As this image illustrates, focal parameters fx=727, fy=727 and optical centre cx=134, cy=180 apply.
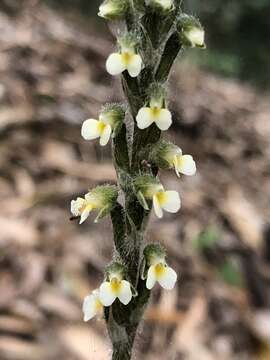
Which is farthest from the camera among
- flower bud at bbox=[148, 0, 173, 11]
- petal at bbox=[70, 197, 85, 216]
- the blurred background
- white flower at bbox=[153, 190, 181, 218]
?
the blurred background

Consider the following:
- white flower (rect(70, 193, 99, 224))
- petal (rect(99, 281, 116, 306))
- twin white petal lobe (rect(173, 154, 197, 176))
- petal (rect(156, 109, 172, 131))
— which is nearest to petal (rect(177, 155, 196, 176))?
twin white petal lobe (rect(173, 154, 197, 176))

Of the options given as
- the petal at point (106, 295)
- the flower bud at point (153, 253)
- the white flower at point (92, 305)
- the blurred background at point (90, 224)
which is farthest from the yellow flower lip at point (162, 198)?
the blurred background at point (90, 224)

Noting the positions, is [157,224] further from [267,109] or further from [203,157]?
[267,109]

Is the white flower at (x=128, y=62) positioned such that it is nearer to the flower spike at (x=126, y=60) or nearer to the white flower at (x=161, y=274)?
the flower spike at (x=126, y=60)

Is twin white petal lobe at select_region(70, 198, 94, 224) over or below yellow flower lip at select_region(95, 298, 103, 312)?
over

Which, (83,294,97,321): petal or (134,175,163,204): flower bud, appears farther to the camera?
(83,294,97,321): petal

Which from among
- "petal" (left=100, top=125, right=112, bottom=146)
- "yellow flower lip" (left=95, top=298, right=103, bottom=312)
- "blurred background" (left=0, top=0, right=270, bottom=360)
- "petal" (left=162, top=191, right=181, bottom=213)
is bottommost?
"yellow flower lip" (left=95, top=298, right=103, bottom=312)

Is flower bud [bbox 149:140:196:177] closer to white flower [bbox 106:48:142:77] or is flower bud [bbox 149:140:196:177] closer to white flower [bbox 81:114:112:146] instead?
white flower [bbox 81:114:112:146]
